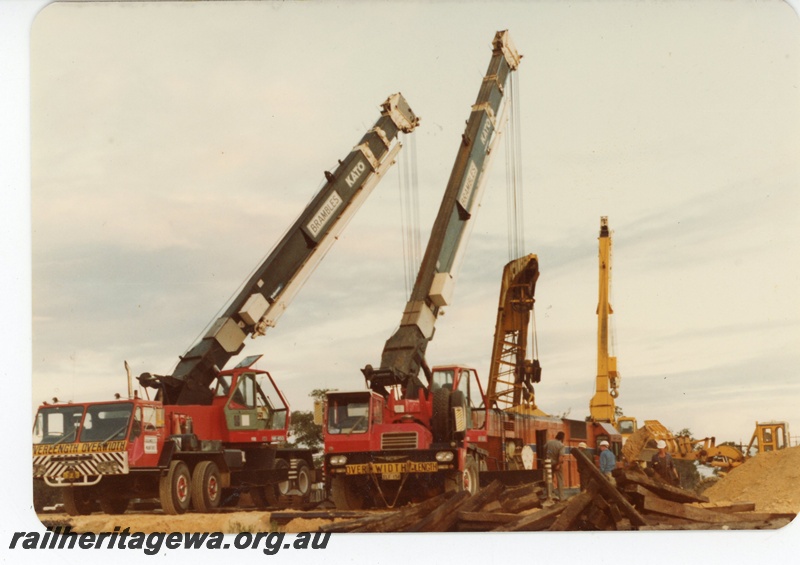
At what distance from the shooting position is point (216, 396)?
16859 millimetres

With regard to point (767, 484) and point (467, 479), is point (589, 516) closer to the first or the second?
point (467, 479)

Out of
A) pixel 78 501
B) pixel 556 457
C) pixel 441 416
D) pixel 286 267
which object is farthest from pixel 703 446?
pixel 78 501

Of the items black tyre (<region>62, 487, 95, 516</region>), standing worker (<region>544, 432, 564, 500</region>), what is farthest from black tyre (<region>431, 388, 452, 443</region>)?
black tyre (<region>62, 487, 95, 516</region>)

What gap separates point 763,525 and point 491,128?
27.5 feet

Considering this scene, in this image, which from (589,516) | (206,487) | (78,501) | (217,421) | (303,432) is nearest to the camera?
(589,516)

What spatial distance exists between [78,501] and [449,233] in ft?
23.5

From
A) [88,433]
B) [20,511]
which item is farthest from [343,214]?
[20,511]

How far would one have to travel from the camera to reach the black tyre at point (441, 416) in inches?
614

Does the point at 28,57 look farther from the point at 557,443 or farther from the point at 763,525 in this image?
the point at 763,525

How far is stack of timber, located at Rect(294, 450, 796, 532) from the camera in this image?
1305 cm

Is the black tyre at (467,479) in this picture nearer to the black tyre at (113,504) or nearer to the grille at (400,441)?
the grille at (400,441)

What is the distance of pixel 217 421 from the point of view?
661 inches

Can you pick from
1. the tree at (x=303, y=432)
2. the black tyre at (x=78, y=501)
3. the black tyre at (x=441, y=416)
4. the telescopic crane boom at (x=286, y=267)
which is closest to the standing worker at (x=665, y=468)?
the black tyre at (x=441, y=416)

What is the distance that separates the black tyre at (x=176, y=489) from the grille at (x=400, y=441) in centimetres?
298
